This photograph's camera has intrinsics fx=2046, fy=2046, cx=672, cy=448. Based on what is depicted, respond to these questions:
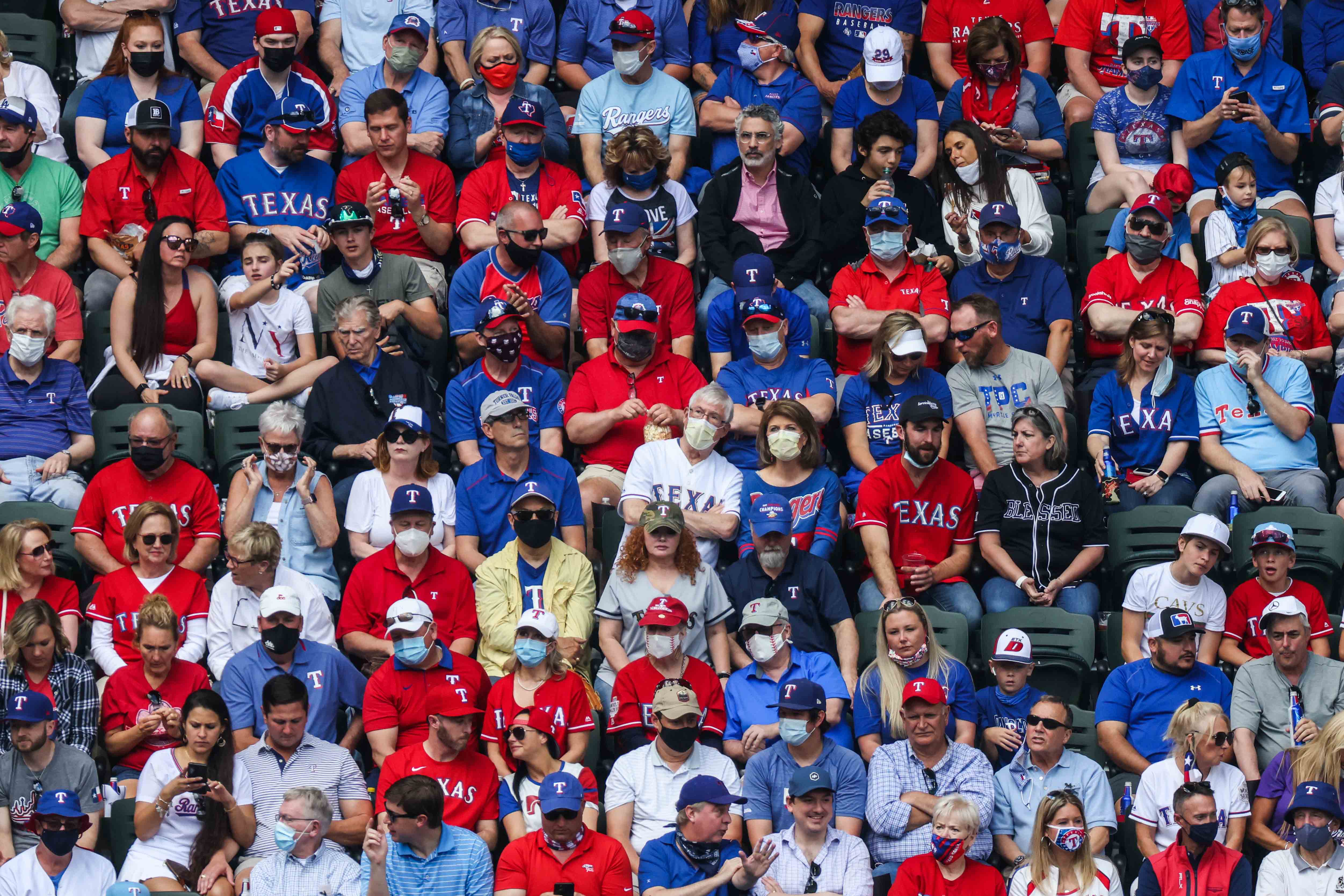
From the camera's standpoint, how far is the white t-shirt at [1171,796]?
10141 mm

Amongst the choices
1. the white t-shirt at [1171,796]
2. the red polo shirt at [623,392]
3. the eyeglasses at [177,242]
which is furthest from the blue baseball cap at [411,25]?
the white t-shirt at [1171,796]

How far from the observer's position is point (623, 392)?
12.1 metres

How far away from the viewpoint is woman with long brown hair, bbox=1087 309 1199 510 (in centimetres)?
1193

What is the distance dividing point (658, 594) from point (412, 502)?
140 centimetres

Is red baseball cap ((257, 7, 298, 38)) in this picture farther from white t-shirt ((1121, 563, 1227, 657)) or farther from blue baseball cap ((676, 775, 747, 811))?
white t-shirt ((1121, 563, 1227, 657))

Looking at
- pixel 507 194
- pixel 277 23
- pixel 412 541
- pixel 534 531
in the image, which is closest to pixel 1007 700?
pixel 534 531

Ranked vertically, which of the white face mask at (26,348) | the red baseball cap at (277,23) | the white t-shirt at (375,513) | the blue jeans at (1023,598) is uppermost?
the red baseball cap at (277,23)

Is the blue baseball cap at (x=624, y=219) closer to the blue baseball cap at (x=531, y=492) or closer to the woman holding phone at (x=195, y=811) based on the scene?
the blue baseball cap at (x=531, y=492)

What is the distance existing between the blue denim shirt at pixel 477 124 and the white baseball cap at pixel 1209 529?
5.02 m

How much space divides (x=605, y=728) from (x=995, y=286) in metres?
3.93

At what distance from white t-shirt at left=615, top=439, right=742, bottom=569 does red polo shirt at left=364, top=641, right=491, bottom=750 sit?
57.7 inches

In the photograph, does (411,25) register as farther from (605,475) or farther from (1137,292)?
(1137,292)

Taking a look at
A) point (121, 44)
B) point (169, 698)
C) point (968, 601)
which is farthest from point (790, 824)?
point (121, 44)

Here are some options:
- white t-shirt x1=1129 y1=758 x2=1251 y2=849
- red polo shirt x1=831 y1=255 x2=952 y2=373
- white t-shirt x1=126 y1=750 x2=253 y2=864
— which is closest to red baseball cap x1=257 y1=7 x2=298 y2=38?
red polo shirt x1=831 y1=255 x2=952 y2=373
